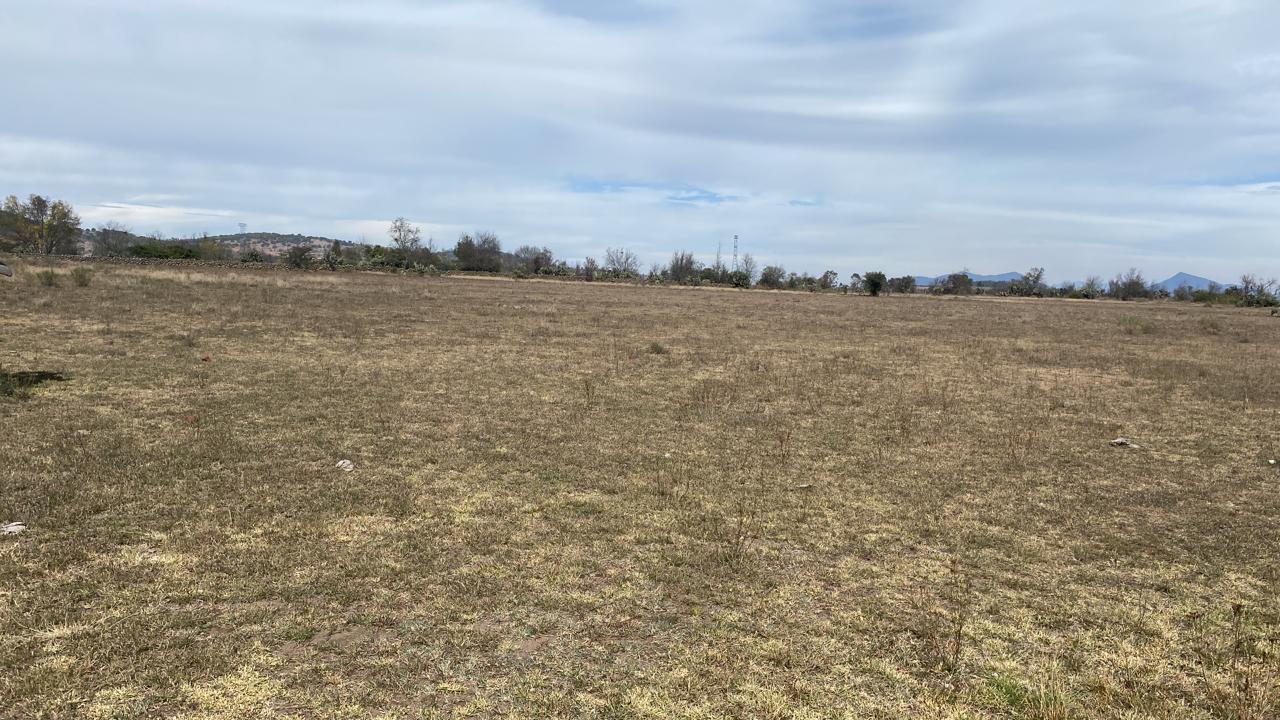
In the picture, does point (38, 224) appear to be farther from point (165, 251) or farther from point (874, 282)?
point (874, 282)

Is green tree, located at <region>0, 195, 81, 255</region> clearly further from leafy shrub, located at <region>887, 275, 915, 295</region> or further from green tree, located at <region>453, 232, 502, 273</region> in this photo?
leafy shrub, located at <region>887, 275, 915, 295</region>

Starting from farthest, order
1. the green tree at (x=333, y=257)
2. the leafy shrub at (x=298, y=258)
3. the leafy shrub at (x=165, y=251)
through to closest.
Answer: the leafy shrub at (x=165, y=251) < the green tree at (x=333, y=257) < the leafy shrub at (x=298, y=258)

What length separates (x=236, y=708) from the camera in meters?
3.16

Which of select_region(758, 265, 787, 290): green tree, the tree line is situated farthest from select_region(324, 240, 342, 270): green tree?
select_region(758, 265, 787, 290): green tree

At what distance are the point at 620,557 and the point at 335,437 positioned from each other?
15.3 feet

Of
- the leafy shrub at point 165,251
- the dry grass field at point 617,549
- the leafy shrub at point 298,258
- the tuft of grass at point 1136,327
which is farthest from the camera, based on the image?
the leafy shrub at point 165,251

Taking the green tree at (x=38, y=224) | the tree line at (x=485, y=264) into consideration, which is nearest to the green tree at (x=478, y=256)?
the tree line at (x=485, y=264)

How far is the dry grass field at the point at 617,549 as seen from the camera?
3451 millimetres

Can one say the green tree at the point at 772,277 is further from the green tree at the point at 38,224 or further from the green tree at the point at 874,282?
the green tree at the point at 38,224

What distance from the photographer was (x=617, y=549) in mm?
5121

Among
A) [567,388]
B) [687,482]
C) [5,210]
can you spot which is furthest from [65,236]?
[687,482]

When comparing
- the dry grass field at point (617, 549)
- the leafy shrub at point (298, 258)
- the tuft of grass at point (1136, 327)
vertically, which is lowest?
the dry grass field at point (617, 549)

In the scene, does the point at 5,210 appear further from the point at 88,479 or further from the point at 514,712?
the point at 514,712

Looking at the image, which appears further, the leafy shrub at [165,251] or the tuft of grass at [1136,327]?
the leafy shrub at [165,251]
